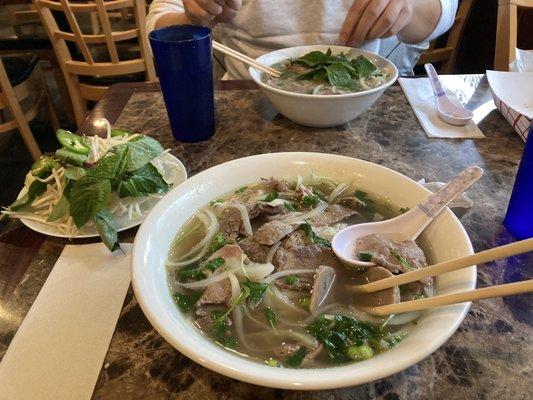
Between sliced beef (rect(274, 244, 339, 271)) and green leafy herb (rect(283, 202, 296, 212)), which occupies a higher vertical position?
sliced beef (rect(274, 244, 339, 271))

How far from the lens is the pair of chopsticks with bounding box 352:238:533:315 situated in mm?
560

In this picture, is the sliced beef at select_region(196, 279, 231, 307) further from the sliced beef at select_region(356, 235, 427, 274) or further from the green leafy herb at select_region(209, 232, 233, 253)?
the sliced beef at select_region(356, 235, 427, 274)

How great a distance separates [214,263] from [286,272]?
0.16 meters

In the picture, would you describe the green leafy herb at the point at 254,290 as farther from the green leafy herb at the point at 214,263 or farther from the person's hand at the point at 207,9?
the person's hand at the point at 207,9

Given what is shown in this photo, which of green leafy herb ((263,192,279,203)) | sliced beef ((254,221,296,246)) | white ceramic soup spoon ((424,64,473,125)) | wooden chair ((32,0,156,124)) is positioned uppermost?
sliced beef ((254,221,296,246))

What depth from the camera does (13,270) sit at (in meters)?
1.02

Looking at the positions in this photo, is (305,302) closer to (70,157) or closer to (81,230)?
(81,230)

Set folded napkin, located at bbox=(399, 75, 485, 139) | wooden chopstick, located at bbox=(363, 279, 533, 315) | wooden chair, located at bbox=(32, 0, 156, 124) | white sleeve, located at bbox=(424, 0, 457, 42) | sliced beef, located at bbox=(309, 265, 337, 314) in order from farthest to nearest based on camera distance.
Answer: wooden chair, located at bbox=(32, 0, 156, 124) < white sleeve, located at bbox=(424, 0, 457, 42) < folded napkin, located at bbox=(399, 75, 485, 139) < sliced beef, located at bbox=(309, 265, 337, 314) < wooden chopstick, located at bbox=(363, 279, 533, 315)

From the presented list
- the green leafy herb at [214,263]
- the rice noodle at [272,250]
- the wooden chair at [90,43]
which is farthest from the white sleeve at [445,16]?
the wooden chair at [90,43]

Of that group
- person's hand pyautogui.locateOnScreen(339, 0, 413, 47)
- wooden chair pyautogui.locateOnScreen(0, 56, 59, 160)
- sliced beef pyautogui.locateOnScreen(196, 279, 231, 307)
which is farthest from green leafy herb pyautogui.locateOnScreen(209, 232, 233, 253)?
wooden chair pyautogui.locateOnScreen(0, 56, 59, 160)

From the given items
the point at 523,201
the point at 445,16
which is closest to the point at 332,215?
the point at 523,201

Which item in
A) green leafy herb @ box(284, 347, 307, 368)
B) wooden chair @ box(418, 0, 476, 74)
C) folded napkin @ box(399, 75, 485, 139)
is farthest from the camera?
wooden chair @ box(418, 0, 476, 74)

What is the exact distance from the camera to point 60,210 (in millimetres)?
1099

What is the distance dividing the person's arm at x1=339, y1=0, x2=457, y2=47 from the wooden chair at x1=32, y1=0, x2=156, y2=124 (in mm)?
1814
